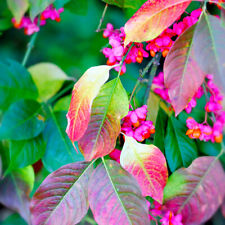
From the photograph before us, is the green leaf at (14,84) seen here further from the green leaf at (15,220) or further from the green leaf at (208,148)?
the green leaf at (15,220)

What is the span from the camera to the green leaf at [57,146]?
77 cm

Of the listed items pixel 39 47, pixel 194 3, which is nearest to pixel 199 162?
pixel 194 3

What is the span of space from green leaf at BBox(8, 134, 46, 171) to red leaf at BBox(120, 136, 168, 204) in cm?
30

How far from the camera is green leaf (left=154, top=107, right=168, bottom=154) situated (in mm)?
705

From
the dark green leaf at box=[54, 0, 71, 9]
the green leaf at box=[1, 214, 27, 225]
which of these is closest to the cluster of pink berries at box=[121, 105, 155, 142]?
the dark green leaf at box=[54, 0, 71, 9]

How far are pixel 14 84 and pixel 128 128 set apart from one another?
45 centimetres

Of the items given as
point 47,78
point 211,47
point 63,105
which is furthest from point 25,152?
point 211,47

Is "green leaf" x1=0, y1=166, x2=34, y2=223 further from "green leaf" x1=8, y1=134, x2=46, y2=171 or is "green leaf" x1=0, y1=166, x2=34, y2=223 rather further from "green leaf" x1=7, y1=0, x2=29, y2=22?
"green leaf" x1=7, y1=0, x2=29, y2=22

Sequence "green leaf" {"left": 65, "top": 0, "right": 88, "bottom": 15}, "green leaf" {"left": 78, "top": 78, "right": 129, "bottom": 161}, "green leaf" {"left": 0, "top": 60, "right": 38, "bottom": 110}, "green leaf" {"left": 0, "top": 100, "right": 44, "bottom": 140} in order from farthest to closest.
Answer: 1. "green leaf" {"left": 65, "top": 0, "right": 88, "bottom": 15}
2. "green leaf" {"left": 0, "top": 60, "right": 38, "bottom": 110}
3. "green leaf" {"left": 0, "top": 100, "right": 44, "bottom": 140}
4. "green leaf" {"left": 78, "top": 78, "right": 129, "bottom": 161}

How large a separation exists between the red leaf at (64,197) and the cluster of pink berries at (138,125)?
12 centimetres

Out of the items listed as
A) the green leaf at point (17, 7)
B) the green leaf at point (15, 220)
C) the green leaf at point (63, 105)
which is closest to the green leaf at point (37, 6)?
the green leaf at point (17, 7)

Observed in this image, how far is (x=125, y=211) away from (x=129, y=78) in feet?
1.41

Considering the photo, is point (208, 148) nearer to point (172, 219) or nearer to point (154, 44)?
point (172, 219)

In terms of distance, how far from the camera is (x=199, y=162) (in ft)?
2.23
